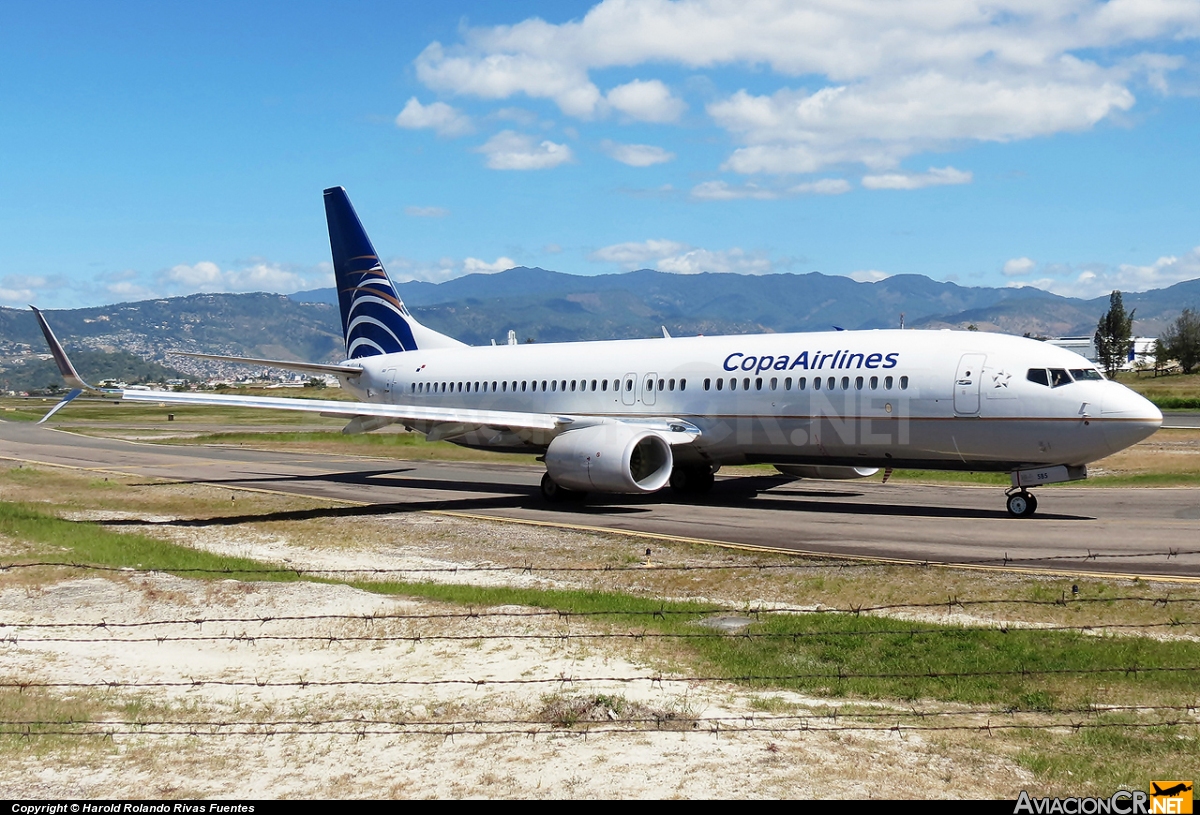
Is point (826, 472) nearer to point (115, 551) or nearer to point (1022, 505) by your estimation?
point (1022, 505)

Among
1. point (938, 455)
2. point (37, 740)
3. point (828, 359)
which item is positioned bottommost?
point (37, 740)

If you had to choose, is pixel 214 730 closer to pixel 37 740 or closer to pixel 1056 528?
pixel 37 740

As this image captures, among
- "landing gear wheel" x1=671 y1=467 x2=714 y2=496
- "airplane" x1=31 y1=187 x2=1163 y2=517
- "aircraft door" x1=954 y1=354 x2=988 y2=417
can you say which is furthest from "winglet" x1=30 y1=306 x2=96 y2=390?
"aircraft door" x1=954 y1=354 x2=988 y2=417

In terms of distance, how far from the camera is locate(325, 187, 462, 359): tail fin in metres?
38.8

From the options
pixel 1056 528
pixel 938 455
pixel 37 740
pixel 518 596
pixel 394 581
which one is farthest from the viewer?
pixel 938 455

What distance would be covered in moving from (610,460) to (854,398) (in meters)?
6.03

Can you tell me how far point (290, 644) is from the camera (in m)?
13.5

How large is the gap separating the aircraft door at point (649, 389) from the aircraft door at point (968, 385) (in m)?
8.37

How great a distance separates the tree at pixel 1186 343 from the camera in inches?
4909

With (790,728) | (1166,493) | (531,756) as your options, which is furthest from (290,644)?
(1166,493)

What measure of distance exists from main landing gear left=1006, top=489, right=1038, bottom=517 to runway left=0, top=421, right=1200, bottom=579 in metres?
0.22

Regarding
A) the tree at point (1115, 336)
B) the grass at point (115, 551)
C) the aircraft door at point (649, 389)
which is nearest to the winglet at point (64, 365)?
the grass at point (115, 551)

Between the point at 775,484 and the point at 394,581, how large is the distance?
16.7m

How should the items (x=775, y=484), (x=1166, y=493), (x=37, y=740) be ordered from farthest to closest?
1. (x=775, y=484)
2. (x=1166, y=493)
3. (x=37, y=740)
